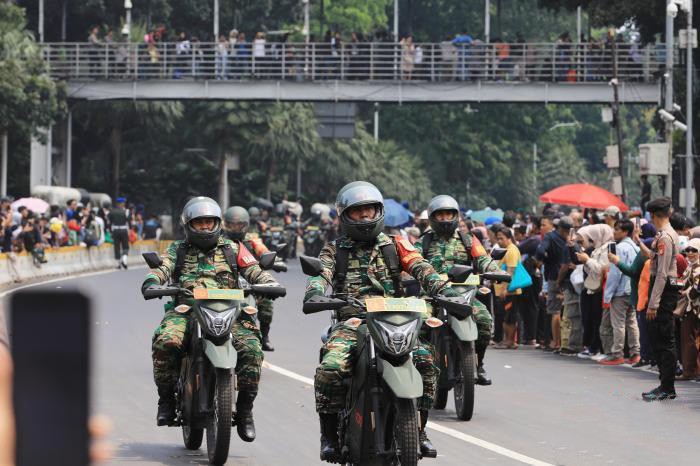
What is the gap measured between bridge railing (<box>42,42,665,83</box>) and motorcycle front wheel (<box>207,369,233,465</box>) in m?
45.2

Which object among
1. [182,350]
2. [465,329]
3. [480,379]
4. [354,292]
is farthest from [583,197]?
[354,292]

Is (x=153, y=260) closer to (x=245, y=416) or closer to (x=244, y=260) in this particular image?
(x=244, y=260)

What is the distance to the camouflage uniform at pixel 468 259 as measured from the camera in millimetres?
13172

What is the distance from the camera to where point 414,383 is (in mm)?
7547

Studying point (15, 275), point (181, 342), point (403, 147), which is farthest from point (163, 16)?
point (181, 342)

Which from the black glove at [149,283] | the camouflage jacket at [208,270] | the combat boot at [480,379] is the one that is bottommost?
the combat boot at [480,379]

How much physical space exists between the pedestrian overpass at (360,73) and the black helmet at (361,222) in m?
44.6

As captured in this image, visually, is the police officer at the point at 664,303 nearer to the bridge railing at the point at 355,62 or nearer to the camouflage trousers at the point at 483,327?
the camouflage trousers at the point at 483,327

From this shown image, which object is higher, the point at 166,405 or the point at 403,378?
the point at 403,378

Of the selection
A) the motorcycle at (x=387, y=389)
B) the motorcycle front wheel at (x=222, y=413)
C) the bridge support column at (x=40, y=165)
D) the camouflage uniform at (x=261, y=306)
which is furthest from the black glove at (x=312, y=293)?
the bridge support column at (x=40, y=165)

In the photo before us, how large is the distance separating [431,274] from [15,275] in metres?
27.3

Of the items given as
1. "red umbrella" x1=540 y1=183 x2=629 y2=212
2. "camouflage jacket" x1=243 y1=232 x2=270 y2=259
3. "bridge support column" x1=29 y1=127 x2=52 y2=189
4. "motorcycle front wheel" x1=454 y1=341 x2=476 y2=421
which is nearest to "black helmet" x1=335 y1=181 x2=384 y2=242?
"motorcycle front wheel" x1=454 y1=341 x2=476 y2=421

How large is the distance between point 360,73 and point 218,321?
4822 centimetres

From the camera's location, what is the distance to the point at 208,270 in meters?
10.2
